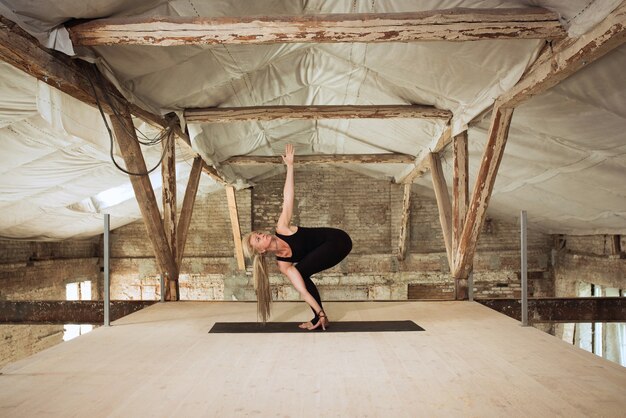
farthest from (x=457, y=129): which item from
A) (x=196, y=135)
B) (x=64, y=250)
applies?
(x=64, y=250)

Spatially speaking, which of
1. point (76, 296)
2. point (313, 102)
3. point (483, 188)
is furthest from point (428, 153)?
point (76, 296)

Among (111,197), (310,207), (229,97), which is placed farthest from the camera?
(310,207)

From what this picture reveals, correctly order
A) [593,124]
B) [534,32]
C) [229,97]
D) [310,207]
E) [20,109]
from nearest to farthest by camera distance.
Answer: [534,32] → [20,109] → [593,124] → [229,97] → [310,207]

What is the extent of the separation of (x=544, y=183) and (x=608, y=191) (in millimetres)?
757

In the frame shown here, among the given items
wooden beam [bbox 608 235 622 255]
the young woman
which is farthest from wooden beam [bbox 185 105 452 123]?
wooden beam [bbox 608 235 622 255]

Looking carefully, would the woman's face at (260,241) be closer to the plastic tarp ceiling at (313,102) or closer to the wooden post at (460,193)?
the plastic tarp ceiling at (313,102)

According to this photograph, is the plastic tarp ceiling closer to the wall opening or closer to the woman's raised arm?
the woman's raised arm

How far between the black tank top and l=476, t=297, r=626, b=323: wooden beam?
6.79 ft

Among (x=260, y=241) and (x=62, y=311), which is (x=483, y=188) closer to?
(x=260, y=241)

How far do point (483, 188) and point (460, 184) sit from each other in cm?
59

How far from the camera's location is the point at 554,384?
7.44 feet

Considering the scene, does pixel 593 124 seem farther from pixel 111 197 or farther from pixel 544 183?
pixel 111 197

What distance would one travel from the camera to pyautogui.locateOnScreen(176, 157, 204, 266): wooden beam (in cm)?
524

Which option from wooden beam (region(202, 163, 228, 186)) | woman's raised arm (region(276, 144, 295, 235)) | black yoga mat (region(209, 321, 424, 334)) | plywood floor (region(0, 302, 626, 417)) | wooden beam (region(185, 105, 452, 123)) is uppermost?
wooden beam (region(185, 105, 452, 123))
